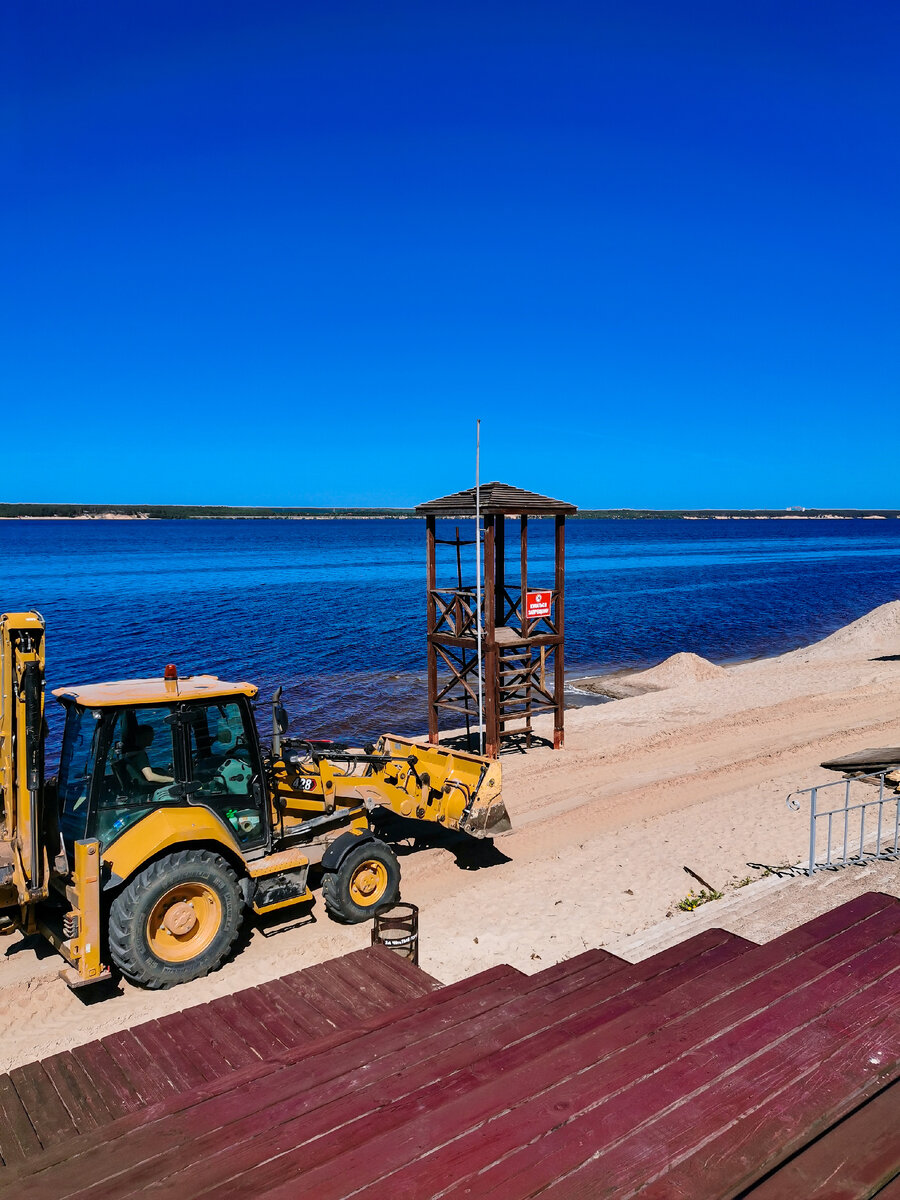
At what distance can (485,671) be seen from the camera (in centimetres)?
1509

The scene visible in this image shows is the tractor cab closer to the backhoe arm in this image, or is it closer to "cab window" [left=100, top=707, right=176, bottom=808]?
"cab window" [left=100, top=707, right=176, bottom=808]

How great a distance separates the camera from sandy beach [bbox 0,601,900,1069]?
24.5 feet

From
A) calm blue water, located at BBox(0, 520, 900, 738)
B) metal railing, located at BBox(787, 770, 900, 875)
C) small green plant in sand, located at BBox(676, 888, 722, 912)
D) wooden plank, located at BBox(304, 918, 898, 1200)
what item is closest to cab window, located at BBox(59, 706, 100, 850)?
wooden plank, located at BBox(304, 918, 898, 1200)

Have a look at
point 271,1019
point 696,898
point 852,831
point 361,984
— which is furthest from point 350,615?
point 271,1019

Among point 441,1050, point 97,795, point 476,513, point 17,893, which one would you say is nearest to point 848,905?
point 441,1050

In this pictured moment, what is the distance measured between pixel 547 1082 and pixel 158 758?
4959mm

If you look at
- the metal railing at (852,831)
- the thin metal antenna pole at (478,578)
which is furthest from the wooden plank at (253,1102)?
the thin metal antenna pole at (478,578)

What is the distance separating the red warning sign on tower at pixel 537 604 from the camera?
15.2 m

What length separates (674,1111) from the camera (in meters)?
3.10

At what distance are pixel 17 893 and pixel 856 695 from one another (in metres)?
17.8

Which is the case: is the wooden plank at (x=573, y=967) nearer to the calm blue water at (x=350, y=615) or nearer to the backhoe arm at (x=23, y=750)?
the backhoe arm at (x=23, y=750)

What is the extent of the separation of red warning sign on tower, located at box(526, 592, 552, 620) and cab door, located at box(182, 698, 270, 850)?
8060 mm

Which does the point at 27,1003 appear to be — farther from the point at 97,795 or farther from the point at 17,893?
the point at 97,795

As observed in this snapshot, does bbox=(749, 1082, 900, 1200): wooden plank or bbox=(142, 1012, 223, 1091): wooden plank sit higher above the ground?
bbox=(749, 1082, 900, 1200): wooden plank
